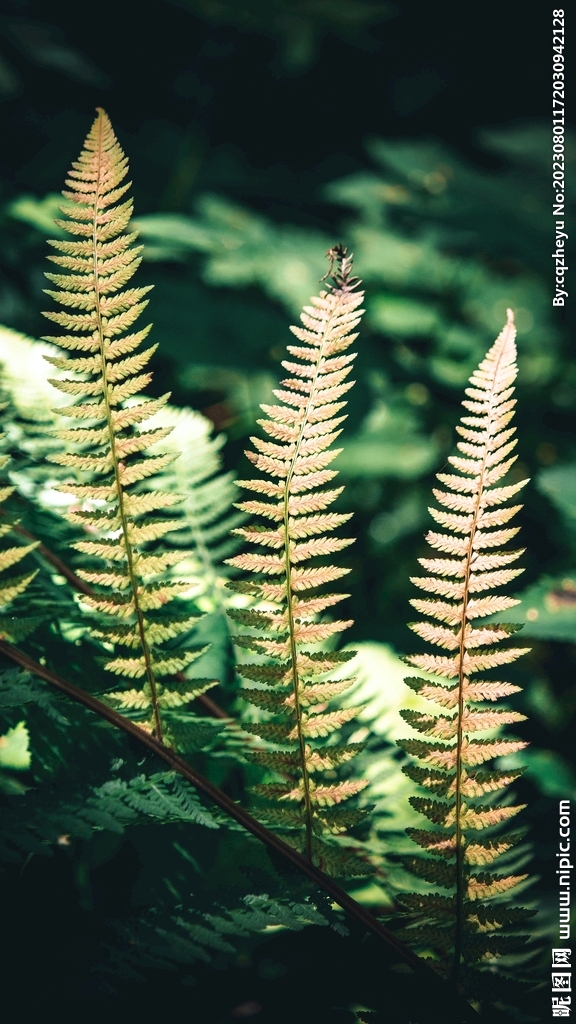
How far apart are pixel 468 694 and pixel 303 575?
153 millimetres

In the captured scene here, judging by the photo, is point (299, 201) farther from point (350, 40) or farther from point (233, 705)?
point (233, 705)

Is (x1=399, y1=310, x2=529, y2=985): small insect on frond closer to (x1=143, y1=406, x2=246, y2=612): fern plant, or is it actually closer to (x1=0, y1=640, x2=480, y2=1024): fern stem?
(x1=0, y1=640, x2=480, y2=1024): fern stem

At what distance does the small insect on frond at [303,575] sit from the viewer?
1.59 ft

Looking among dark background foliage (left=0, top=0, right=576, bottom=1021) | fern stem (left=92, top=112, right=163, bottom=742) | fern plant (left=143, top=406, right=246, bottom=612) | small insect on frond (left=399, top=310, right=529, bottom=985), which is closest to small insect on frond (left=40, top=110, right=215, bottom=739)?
fern stem (left=92, top=112, right=163, bottom=742)

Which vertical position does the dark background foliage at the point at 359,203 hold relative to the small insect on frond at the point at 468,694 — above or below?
above

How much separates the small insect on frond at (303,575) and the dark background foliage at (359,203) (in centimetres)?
59

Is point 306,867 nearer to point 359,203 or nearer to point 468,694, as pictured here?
point 468,694

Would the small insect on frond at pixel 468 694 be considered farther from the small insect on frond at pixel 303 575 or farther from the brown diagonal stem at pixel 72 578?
the brown diagonal stem at pixel 72 578

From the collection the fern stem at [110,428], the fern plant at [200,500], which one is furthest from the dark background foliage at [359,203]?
the fern stem at [110,428]

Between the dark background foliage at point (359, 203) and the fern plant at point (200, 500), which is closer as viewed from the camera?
the fern plant at point (200, 500)

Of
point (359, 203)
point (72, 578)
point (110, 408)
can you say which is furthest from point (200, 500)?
point (359, 203)

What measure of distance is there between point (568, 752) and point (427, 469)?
33.3 inches

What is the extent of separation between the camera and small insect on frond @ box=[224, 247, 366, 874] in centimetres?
48

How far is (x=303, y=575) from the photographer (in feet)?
1.64
